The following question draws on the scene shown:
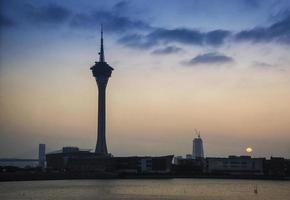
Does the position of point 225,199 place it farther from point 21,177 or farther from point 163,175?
point 163,175

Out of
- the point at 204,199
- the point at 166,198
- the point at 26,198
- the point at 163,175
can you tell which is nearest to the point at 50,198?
the point at 26,198

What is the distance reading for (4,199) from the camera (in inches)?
3044

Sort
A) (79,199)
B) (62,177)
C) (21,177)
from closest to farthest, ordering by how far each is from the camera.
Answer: (79,199)
(21,177)
(62,177)

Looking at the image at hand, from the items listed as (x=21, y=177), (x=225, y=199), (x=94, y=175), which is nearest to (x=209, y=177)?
(x=94, y=175)

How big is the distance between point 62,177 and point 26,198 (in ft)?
327

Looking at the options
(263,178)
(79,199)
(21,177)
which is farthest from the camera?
(263,178)

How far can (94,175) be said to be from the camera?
7343 inches

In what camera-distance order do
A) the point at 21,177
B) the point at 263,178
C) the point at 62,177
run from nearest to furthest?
1. the point at 21,177
2. the point at 62,177
3. the point at 263,178

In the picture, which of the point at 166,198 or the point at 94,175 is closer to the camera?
the point at 166,198

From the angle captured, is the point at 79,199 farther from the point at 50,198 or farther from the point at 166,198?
the point at 166,198

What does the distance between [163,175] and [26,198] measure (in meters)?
120

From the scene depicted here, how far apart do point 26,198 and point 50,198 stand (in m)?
3.42

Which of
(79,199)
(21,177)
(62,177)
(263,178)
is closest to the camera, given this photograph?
(79,199)

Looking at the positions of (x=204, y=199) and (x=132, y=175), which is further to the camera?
(x=132, y=175)
